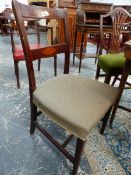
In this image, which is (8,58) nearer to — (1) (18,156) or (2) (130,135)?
(1) (18,156)

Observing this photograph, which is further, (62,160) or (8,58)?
(8,58)

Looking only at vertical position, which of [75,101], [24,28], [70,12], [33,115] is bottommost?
[33,115]

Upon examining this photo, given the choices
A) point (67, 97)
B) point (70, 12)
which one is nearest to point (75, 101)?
point (67, 97)

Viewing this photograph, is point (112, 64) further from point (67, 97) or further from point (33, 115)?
point (33, 115)

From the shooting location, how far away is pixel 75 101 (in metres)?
0.88

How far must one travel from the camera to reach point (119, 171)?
1.04 metres

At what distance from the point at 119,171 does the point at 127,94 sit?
1.13 m

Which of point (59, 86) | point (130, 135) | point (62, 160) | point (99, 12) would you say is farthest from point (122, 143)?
point (99, 12)

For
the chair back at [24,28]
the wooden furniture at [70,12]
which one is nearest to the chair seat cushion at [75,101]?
the chair back at [24,28]

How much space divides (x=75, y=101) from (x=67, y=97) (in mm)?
59

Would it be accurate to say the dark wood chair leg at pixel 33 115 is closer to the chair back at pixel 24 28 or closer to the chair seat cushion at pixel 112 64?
the chair back at pixel 24 28

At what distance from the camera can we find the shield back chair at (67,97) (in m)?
0.77

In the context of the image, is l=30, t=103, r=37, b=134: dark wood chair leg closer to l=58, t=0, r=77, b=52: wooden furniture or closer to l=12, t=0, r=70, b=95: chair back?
l=12, t=0, r=70, b=95: chair back

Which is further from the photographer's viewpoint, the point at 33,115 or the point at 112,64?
the point at 112,64
